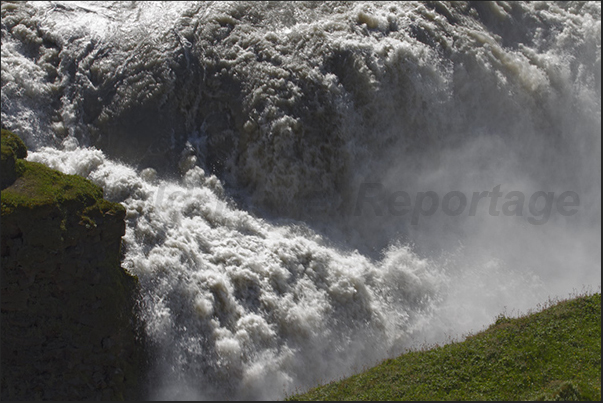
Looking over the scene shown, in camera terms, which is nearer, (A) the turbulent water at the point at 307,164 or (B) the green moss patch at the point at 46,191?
(B) the green moss patch at the point at 46,191

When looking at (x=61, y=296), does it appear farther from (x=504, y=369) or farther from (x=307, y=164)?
(x=504, y=369)

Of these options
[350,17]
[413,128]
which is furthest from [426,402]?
[350,17]

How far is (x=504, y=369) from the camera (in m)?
9.87

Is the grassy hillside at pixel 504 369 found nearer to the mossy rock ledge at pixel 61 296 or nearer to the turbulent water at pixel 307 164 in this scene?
the turbulent water at pixel 307 164

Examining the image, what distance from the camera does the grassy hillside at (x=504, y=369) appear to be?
31.2 feet

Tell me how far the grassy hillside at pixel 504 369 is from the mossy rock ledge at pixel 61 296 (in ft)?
10.2

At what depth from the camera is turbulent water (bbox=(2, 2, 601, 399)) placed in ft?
36.9

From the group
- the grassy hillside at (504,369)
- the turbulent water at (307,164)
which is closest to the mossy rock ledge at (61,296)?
the turbulent water at (307,164)

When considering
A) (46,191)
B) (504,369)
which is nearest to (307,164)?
(46,191)

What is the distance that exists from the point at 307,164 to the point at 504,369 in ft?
20.0

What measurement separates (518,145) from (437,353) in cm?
787

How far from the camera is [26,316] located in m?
9.38

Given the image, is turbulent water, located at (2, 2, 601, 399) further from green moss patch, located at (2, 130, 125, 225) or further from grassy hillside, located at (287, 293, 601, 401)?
grassy hillside, located at (287, 293, 601, 401)

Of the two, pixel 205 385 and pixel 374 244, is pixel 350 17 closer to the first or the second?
pixel 374 244
